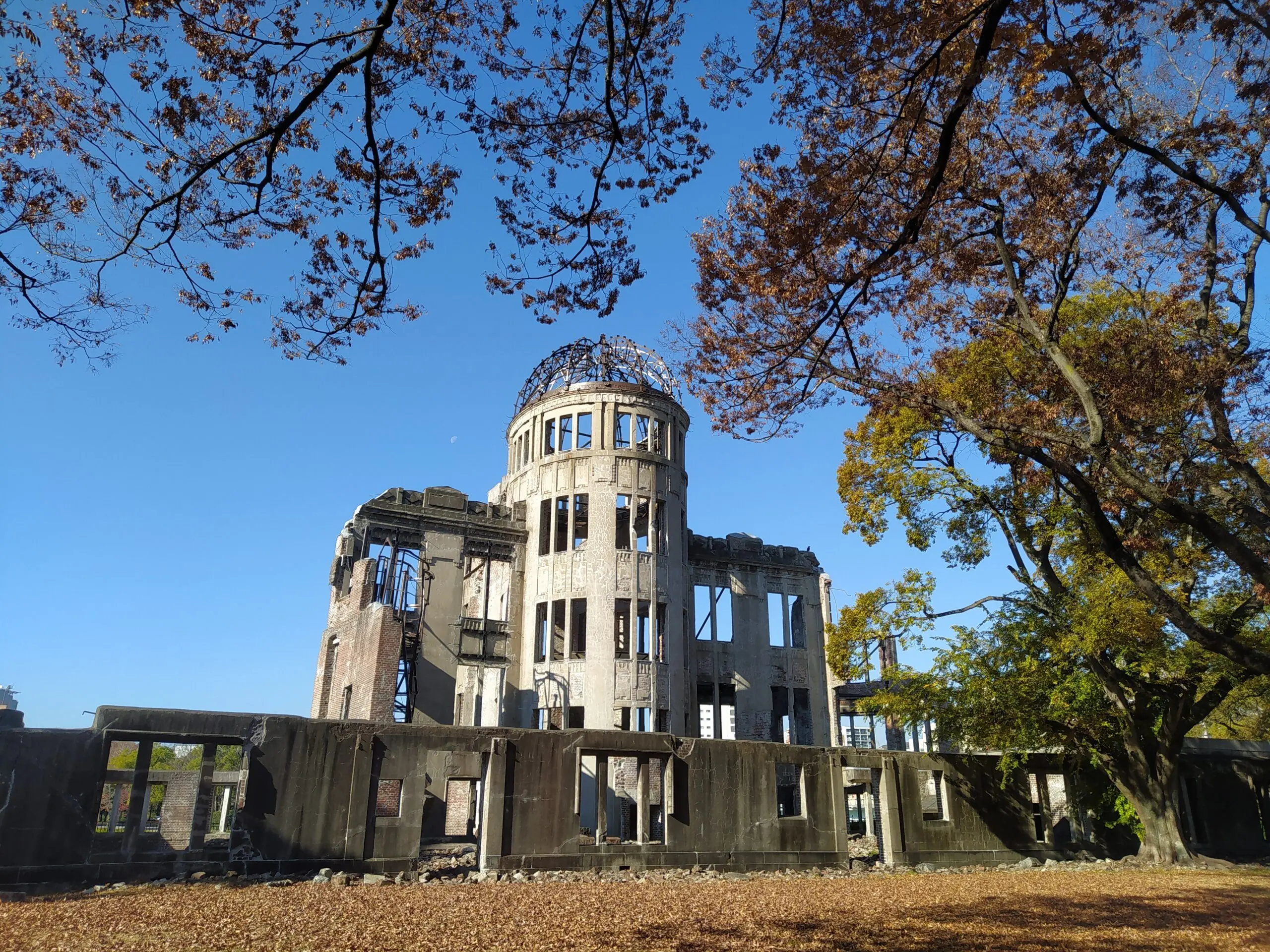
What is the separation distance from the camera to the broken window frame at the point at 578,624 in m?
31.4

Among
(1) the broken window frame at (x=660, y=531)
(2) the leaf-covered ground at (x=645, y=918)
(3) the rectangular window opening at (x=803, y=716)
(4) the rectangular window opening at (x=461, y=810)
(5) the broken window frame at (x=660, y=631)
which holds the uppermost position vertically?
(1) the broken window frame at (x=660, y=531)

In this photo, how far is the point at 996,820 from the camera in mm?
23562

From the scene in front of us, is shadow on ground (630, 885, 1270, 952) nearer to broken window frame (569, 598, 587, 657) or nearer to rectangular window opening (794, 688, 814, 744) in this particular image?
broken window frame (569, 598, 587, 657)

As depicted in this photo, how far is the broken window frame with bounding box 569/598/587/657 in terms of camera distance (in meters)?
31.4

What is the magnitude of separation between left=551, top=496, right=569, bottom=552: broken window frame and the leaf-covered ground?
16.7 metres

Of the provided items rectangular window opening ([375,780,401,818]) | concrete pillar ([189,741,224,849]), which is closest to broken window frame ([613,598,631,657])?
rectangular window opening ([375,780,401,818])

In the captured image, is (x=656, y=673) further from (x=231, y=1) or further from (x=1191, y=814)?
(x=231, y=1)

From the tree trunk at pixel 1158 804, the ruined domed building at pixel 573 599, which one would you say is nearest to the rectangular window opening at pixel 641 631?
the ruined domed building at pixel 573 599

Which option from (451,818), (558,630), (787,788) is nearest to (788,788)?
(787,788)

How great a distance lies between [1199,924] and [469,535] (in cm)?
2448

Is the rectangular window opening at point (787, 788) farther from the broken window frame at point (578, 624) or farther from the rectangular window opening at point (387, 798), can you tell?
the rectangular window opening at point (387, 798)

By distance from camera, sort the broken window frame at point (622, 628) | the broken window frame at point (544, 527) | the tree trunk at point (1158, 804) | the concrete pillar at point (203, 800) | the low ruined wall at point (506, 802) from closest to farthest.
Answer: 1. the low ruined wall at point (506, 802)
2. the concrete pillar at point (203, 800)
3. the tree trunk at point (1158, 804)
4. the broken window frame at point (622, 628)
5. the broken window frame at point (544, 527)

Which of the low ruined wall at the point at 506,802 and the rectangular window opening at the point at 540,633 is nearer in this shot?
the low ruined wall at the point at 506,802

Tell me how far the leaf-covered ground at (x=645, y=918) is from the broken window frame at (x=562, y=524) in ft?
54.8
